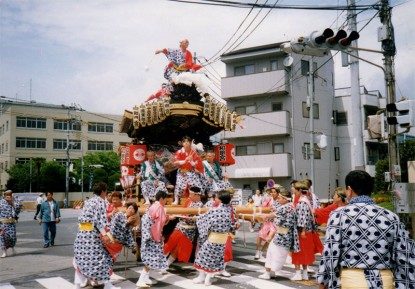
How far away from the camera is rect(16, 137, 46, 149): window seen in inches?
2281

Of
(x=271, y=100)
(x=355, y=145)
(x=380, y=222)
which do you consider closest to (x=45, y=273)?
(x=380, y=222)

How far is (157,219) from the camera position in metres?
8.21

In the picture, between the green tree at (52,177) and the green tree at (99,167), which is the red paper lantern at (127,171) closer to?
the green tree at (99,167)

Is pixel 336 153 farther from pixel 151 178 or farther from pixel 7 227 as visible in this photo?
pixel 7 227

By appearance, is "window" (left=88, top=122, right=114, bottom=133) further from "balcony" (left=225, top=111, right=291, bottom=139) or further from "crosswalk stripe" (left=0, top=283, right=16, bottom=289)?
"crosswalk stripe" (left=0, top=283, right=16, bottom=289)

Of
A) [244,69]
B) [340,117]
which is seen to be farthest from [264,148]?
[340,117]

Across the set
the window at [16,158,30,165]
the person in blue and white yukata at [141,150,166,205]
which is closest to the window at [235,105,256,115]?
the person in blue and white yukata at [141,150,166,205]

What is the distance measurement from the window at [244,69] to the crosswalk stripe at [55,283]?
92.6ft

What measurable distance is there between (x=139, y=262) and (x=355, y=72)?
8.70 metres

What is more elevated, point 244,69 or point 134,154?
point 244,69

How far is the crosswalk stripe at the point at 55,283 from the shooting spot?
8.00 meters

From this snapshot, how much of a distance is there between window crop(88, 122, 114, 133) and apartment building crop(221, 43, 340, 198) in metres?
35.4

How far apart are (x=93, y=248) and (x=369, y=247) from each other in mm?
5192

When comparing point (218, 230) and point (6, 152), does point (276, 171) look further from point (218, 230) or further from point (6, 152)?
point (6, 152)
